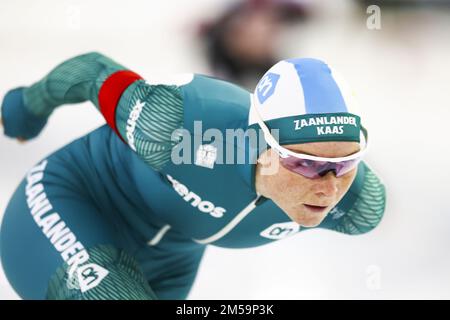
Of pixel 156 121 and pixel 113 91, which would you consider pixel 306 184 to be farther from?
pixel 113 91

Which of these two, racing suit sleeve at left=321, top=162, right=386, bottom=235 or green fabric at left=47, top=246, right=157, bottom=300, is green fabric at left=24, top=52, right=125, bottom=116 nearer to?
green fabric at left=47, top=246, right=157, bottom=300

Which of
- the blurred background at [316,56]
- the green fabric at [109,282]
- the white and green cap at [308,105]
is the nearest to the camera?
the white and green cap at [308,105]

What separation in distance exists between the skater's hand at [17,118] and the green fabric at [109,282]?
474mm

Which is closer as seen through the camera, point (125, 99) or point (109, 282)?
point (109, 282)

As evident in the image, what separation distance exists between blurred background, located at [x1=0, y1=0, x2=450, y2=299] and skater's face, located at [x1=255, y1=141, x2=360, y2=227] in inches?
25.2

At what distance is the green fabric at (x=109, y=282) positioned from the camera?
5.45 ft

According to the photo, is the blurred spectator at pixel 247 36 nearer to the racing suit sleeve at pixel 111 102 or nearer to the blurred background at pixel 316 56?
the blurred background at pixel 316 56

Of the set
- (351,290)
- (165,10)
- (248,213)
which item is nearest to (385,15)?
(165,10)

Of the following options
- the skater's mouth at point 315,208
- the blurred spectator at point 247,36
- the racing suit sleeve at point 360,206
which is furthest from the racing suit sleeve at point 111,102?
the blurred spectator at point 247,36

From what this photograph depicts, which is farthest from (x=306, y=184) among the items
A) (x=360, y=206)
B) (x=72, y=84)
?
(x=72, y=84)

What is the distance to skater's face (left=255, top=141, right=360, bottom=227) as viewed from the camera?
4.98 feet

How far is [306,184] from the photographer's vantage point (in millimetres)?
1574

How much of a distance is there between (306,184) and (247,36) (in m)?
1.64

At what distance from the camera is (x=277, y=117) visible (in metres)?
1.55
